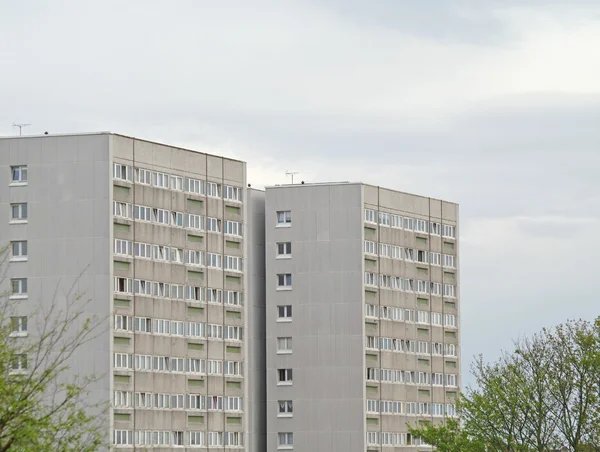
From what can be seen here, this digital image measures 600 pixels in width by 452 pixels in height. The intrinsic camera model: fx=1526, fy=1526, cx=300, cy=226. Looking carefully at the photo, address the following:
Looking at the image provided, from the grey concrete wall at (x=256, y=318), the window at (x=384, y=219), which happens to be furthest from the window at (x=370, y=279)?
the grey concrete wall at (x=256, y=318)

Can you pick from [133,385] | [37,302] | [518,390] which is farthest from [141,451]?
[518,390]

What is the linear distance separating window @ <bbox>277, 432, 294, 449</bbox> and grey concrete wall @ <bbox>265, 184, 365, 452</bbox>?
1.33ft

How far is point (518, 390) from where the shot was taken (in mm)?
99000

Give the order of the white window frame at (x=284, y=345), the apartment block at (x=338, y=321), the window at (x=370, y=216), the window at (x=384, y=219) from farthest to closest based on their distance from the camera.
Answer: the window at (x=384, y=219) → the window at (x=370, y=216) → the white window frame at (x=284, y=345) → the apartment block at (x=338, y=321)

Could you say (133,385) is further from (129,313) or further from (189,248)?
(189,248)

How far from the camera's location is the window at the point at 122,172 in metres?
119

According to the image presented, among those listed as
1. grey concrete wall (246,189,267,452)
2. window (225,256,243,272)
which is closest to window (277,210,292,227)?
grey concrete wall (246,189,267,452)

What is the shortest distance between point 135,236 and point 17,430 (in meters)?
81.2

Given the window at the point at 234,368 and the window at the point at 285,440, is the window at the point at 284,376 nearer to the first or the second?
the window at the point at 285,440

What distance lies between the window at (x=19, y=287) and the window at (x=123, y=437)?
12.9m

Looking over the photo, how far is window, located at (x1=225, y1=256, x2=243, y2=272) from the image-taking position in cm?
13262

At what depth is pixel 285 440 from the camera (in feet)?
454

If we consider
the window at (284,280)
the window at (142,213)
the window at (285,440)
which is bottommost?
the window at (285,440)

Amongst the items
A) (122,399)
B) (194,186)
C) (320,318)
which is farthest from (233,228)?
(122,399)
